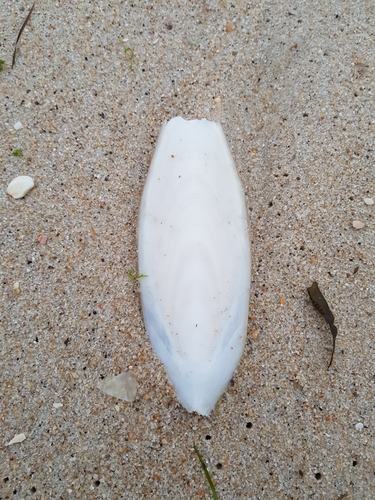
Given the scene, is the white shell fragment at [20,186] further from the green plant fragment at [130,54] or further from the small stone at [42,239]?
the green plant fragment at [130,54]

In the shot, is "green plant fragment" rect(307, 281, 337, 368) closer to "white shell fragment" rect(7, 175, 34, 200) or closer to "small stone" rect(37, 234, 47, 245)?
"small stone" rect(37, 234, 47, 245)

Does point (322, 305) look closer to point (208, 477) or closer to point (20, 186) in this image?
point (208, 477)

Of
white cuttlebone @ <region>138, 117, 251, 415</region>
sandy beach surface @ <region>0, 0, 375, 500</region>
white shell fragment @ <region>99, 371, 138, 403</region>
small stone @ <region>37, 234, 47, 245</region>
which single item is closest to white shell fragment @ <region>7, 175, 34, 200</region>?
sandy beach surface @ <region>0, 0, 375, 500</region>

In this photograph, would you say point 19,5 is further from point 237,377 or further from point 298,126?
point 237,377

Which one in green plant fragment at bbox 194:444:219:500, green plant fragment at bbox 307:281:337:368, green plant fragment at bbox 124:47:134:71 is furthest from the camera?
green plant fragment at bbox 124:47:134:71

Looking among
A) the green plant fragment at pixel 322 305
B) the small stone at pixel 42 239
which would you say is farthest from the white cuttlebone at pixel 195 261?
the small stone at pixel 42 239

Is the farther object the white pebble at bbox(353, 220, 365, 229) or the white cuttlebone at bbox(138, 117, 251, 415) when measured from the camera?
the white pebble at bbox(353, 220, 365, 229)
